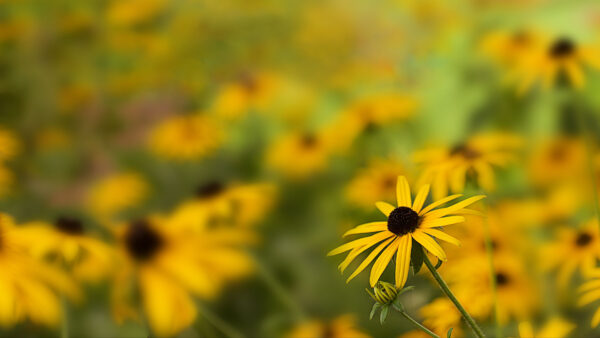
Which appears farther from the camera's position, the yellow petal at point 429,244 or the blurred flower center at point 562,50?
the blurred flower center at point 562,50

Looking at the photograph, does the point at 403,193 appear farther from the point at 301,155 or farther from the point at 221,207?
the point at 301,155

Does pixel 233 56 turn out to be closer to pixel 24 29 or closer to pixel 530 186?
pixel 24 29

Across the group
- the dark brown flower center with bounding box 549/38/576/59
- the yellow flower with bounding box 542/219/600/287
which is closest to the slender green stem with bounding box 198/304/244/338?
the yellow flower with bounding box 542/219/600/287

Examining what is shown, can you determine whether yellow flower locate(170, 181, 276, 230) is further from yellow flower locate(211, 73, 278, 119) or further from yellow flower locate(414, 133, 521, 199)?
yellow flower locate(211, 73, 278, 119)

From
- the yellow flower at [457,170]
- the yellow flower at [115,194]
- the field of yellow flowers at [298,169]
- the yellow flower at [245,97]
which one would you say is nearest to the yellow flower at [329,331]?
the field of yellow flowers at [298,169]

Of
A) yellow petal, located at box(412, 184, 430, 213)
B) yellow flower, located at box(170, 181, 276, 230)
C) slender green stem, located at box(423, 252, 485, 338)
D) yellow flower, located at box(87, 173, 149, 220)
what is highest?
yellow flower, located at box(87, 173, 149, 220)

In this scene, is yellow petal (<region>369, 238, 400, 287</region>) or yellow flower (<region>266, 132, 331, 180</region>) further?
yellow flower (<region>266, 132, 331, 180</region>)

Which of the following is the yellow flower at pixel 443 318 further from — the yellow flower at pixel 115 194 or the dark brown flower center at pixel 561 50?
the yellow flower at pixel 115 194

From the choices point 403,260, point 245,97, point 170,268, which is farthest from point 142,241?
point 245,97
